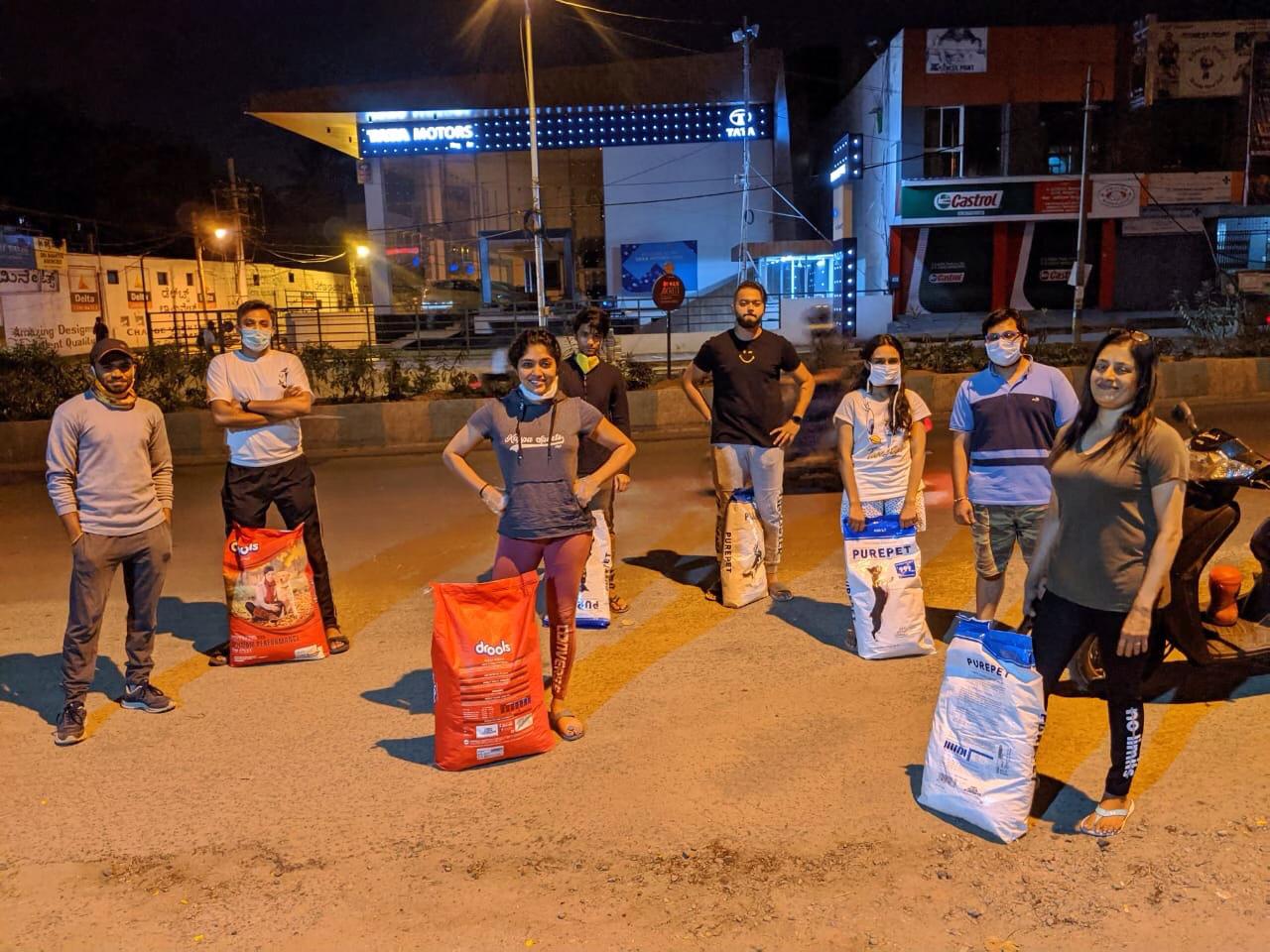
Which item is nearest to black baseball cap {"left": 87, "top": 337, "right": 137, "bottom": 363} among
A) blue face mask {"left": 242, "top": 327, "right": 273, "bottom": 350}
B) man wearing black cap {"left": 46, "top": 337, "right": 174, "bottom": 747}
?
man wearing black cap {"left": 46, "top": 337, "right": 174, "bottom": 747}

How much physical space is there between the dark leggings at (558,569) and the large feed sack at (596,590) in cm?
147

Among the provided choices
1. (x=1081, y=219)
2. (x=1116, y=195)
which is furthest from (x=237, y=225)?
(x=1116, y=195)

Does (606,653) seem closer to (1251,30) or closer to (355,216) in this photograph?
(1251,30)

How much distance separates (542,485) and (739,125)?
98.7 ft

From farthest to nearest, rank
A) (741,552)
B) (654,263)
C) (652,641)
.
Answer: (654,263) < (741,552) < (652,641)

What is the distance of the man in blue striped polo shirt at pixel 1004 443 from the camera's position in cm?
486

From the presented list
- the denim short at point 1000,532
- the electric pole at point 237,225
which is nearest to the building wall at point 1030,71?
the electric pole at point 237,225

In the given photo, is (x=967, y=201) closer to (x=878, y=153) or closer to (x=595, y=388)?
(x=878, y=153)

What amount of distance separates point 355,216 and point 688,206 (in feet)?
135

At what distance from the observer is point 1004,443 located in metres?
4.88

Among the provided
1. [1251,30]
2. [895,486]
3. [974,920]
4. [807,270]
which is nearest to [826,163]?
[807,270]

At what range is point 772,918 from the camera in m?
3.14

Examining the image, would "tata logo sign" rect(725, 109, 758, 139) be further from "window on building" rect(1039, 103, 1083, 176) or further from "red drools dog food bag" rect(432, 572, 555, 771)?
"red drools dog food bag" rect(432, 572, 555, 771)

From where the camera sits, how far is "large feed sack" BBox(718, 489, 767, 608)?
625 centimetres
